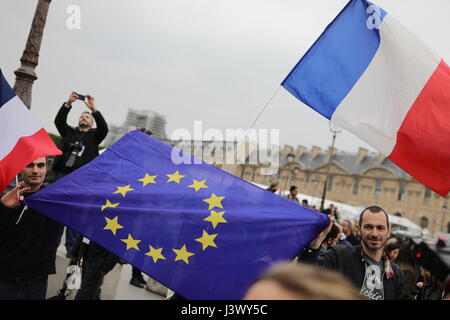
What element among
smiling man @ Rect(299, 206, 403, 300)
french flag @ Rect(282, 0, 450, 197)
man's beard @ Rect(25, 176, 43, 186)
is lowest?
smiling man @ Rect(299, 206, 403, 300)

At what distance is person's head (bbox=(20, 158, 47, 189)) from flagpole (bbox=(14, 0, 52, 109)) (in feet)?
8.11

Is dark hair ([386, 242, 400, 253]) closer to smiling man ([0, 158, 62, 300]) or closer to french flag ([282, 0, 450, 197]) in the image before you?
french flag ([282, 0, 450, 197])

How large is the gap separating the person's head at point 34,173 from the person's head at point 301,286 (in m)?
2.89

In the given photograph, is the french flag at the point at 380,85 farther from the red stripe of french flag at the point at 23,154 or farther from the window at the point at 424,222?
the window at the point at 424,222

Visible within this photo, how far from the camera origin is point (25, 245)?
313cm

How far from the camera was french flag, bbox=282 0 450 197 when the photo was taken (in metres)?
4.13

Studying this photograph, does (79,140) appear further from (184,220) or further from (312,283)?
(312,283)

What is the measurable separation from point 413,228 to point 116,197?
3326 cm

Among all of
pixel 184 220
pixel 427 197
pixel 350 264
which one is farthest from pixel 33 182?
pixel 427 197

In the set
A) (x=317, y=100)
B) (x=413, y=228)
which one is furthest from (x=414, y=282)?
(x=413, y=228)

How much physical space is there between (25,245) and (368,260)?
8.87 feet

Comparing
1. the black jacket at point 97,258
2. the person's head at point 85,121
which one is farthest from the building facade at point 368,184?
the black jacket at point 97,258

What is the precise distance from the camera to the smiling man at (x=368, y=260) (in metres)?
3.06

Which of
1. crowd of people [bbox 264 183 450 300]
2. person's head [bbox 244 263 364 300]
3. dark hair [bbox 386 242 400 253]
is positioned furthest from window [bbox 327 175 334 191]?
person's head [bbox 244 263 364 300]
